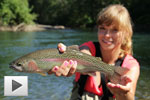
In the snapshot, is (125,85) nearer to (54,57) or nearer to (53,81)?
(54,57)

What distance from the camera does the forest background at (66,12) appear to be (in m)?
43.8

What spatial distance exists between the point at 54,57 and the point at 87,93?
717 millimetres

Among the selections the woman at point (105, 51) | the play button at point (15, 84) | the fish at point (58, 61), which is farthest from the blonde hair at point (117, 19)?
the play button at point (15, 84)

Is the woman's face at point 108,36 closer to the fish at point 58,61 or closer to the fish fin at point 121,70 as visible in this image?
the fish at point 58,61

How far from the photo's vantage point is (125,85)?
2820 mm

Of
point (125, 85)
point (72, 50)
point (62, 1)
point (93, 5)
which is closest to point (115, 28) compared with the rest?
point (72, 50)

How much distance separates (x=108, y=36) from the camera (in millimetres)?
3357

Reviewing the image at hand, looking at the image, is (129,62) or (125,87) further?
(129,62)

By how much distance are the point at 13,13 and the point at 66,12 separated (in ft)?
98.2

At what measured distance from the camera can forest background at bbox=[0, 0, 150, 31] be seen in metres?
43.8

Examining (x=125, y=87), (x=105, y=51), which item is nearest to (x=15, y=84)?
(x=105, y=51)

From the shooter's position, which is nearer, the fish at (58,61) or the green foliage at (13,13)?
the fish at (58,61)

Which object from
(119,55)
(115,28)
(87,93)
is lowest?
(87,93)

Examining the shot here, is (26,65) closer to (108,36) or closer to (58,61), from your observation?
(58,61)
